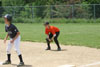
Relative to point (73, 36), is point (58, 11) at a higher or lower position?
lower

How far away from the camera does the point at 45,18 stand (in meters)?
38.4

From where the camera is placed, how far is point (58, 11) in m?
37.6

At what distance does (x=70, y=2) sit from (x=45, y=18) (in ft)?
24.6

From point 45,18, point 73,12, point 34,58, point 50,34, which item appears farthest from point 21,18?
point 34,58

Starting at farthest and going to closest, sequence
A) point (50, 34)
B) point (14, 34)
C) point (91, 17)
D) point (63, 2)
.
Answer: point (63, 2) → point (91, 17) → point (50, 34) → point (14, 34)

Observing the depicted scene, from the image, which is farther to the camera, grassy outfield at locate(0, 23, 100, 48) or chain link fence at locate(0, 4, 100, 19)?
chain link fence at locate(0, 4, 100, 19)

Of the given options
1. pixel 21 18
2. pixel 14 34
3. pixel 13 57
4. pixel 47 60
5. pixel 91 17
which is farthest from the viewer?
pixel 21 18

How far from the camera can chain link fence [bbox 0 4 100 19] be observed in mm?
36406

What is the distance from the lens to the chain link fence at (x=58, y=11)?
36406 millimetres

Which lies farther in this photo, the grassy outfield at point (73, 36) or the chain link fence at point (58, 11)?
the chain link fence at point (58, 11)

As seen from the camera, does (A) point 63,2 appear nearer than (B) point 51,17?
No

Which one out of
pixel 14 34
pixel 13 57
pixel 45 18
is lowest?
pixel 45 18

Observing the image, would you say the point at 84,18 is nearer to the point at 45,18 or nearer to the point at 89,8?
the point at 89,8

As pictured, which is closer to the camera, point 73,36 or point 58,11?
point 73,36
